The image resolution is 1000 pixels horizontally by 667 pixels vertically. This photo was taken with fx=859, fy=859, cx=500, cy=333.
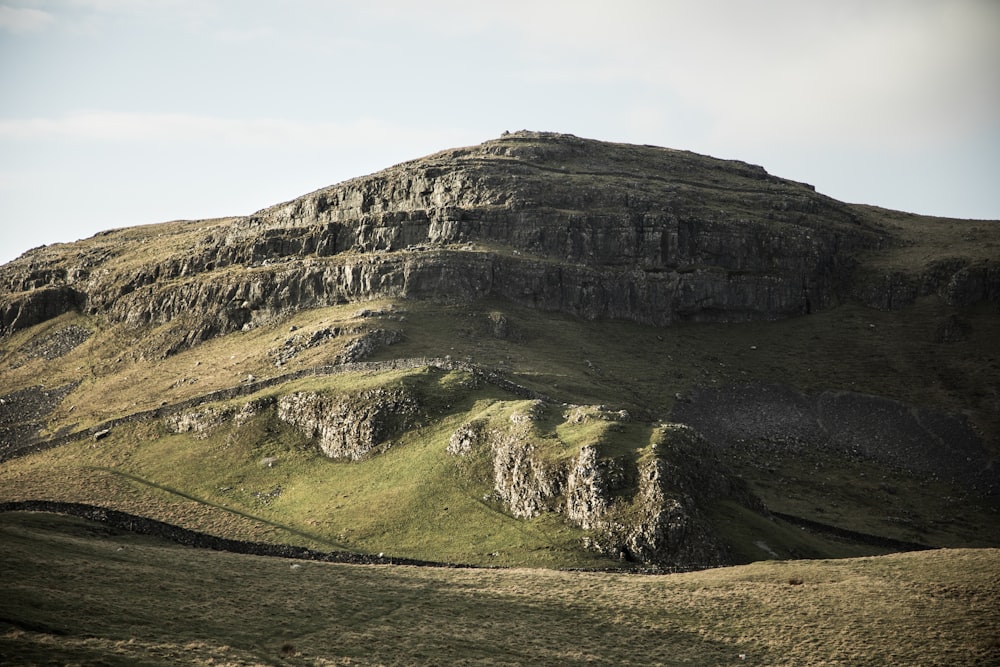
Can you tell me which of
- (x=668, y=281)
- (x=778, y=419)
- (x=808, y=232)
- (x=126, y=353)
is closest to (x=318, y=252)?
(x=126, y=353)

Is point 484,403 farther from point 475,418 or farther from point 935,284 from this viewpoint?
point 935,284

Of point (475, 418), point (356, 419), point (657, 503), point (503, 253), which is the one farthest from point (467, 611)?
point (503, 253)

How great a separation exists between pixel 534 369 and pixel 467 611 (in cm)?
6091

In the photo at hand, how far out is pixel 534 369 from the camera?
10806 centimetres

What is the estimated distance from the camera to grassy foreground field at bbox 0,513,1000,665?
128ft

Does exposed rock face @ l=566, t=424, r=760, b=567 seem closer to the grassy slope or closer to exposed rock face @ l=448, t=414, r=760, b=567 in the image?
exposed rock face @ l=448, t=414, r=760, b=567

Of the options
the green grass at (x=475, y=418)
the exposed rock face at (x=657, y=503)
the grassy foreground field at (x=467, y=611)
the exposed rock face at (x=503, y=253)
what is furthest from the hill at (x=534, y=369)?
the grassy foreground field at (x=467, y=611)

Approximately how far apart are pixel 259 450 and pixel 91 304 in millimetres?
88208

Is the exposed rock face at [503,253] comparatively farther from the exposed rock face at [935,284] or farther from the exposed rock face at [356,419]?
the exposed rock face at [356,419]

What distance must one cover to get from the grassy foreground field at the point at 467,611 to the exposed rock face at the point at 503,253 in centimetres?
7790

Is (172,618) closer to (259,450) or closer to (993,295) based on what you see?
(259,450)

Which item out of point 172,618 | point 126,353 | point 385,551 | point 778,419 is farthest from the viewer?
point 126,353

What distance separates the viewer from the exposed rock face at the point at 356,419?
8469cm

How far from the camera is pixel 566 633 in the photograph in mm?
46062
